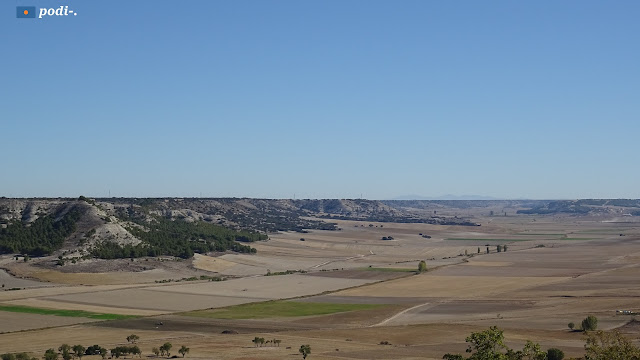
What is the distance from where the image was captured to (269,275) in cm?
16938

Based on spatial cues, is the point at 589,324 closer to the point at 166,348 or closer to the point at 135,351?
the point at 166,348

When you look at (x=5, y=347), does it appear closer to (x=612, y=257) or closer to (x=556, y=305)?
(x=556, y=305)

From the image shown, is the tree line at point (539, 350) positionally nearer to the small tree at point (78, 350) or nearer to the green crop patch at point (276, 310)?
the small tree at point (78, 350)

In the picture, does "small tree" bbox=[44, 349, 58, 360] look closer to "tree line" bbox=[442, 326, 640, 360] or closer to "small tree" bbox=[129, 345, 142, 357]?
"small tree" bbox=[129, 345, 142, 357]

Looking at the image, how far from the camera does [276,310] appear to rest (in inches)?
4564

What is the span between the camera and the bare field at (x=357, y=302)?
87.5m

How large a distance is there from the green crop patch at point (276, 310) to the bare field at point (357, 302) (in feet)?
11.9

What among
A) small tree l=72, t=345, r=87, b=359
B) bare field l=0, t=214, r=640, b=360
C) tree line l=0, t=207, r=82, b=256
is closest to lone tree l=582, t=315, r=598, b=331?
bare field l=0, t=214, r=640, b=360

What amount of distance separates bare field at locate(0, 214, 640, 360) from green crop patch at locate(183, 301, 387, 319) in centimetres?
363

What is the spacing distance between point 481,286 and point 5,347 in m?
88.0

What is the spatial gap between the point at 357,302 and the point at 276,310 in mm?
15057

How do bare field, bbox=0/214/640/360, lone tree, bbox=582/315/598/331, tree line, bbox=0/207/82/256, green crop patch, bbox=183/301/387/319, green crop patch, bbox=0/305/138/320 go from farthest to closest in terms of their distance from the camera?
tree line, bbox=0/207/82/256, green crop patch, bbox=183/301/387/319, green crop patch, bbox=0/305/138/320, lone tree, bbox=582/315/598/331, bare field, bbox=0/214/640/360

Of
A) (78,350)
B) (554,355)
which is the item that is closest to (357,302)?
(554,355)

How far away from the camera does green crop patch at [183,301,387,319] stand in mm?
111000
